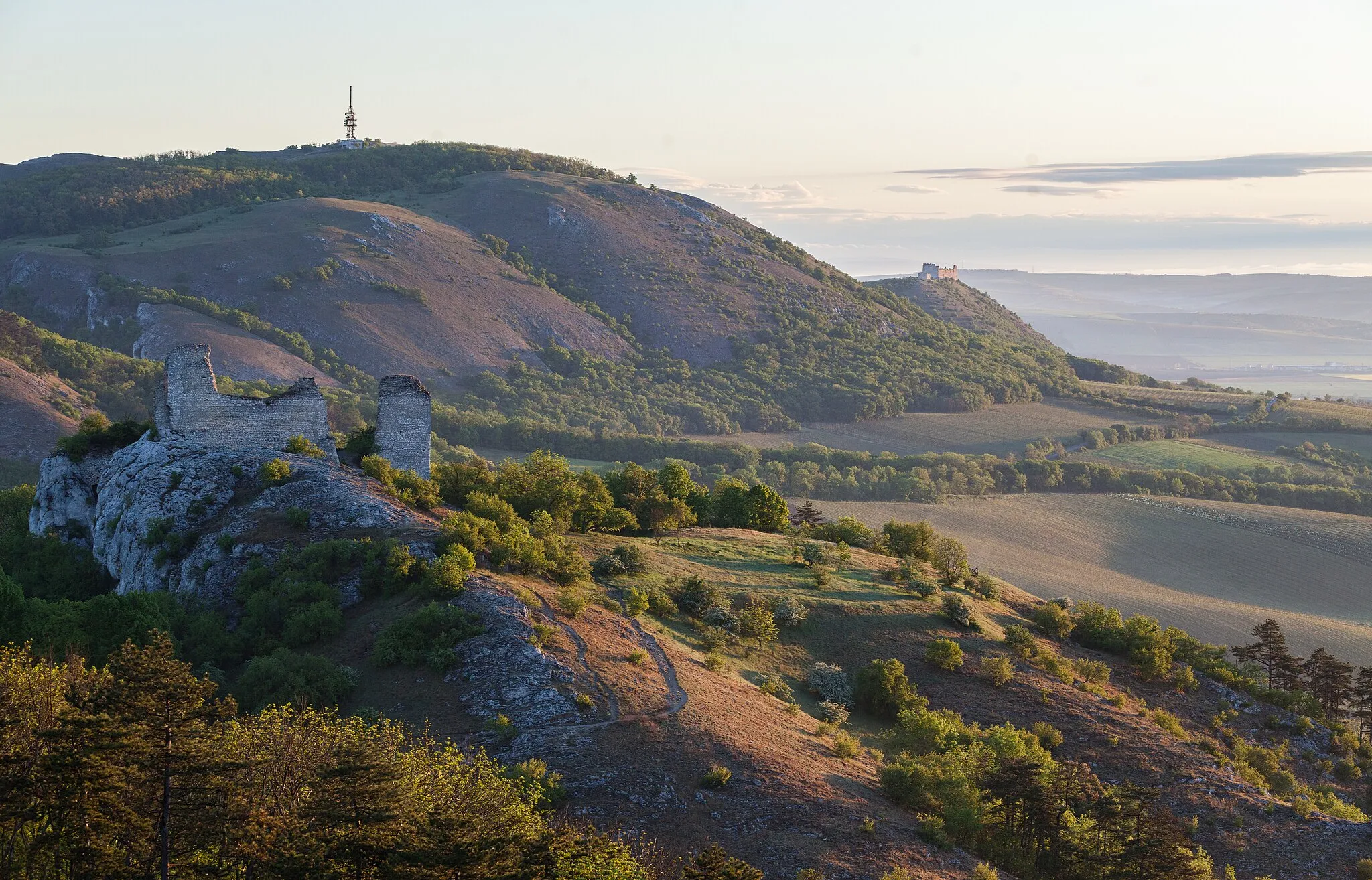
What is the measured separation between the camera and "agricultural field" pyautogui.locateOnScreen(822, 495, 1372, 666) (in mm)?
69250

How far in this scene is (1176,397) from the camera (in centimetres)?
15275

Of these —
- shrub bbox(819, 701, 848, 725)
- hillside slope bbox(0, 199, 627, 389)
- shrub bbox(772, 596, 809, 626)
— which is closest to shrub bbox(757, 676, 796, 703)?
shrub bbox(819, 701, 848, 725)

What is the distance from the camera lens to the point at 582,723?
88.4 ft

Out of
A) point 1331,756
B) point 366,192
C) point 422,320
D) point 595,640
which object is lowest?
point 1331,756

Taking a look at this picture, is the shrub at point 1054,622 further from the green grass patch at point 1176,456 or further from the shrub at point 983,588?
the green grass patch at point 1176,456

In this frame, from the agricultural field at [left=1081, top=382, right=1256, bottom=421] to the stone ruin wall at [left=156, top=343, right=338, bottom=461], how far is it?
410 feet

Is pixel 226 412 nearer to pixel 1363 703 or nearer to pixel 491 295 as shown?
pixel 1363 703

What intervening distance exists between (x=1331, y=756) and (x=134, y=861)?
40.2 m

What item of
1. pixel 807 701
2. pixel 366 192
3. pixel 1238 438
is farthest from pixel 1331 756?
pixel 366 192

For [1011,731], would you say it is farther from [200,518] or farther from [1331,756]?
[200,518]

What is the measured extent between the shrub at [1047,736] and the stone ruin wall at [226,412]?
84.6 feet

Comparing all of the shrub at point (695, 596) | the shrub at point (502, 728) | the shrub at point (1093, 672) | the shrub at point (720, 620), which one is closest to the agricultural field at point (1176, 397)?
the shrub at point (1093, 672)

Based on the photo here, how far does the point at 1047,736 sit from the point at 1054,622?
41.8ft

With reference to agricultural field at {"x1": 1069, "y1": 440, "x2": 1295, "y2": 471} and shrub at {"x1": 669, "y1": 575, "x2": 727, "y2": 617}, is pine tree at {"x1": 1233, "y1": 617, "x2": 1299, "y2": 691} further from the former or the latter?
agricultural field at {"x1": 1069, "y1": 440, "x2": 1295, "y2": 471}
